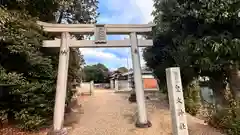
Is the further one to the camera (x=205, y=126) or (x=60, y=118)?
(x=205, y=126)

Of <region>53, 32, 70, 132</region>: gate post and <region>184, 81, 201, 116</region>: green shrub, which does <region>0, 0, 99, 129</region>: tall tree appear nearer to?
<region>53, 32, 70, 132</region>: gate post

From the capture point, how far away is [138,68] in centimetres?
801

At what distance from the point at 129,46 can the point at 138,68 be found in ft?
3.08

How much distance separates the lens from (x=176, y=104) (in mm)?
4688

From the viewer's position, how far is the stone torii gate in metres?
7.50

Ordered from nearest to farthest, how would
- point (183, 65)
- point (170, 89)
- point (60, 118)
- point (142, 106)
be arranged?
point (170, 89), point (60, 118), point (142, 106), point (183, 65)

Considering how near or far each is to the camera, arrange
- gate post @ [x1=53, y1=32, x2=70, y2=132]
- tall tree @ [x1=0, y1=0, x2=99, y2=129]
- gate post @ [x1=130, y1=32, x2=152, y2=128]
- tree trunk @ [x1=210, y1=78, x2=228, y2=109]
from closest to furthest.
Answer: tall tree @ [x1=0, y1=0, x2=99, y2=129], gate post @ [x1=53, y1=32, x2=70, y2=132], gate post @ [x1=130, y1=32, x2=152, y2=128], tree trunk @ [x1=210, y1=78, x2=228, y2=109]

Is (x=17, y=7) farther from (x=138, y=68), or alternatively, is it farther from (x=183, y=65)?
(x=183, y=65)

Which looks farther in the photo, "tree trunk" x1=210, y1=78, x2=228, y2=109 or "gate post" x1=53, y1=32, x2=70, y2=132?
"tree trunk" x1=210, y1=78, x2=228, y2=109

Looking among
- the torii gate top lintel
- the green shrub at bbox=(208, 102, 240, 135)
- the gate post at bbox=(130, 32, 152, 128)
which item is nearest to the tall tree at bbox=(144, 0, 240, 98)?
the green shrub at bbox=(208, 102, 240, 135)

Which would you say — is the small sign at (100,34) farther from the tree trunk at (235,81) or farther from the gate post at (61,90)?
the tree trunk at (235,81)

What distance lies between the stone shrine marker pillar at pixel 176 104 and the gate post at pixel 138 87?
118 inches

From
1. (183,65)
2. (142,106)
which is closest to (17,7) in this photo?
(142,106)

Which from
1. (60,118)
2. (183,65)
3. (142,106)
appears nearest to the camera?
(60,118)
